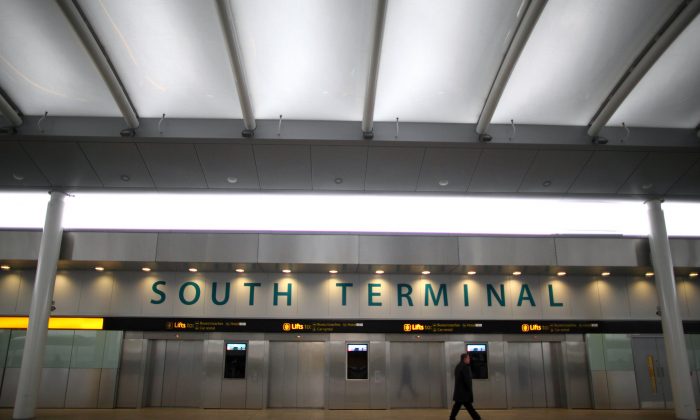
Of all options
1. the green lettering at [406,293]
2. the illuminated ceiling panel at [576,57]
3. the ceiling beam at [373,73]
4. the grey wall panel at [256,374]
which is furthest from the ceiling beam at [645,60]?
the grey wall panel at [256,374]

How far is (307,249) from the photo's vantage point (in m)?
15.0

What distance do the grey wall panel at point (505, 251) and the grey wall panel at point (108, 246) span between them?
371 inches

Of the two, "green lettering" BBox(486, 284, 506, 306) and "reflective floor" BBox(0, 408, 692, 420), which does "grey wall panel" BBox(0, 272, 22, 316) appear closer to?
"reflective floor" BBox(0, 408, 692, 420)

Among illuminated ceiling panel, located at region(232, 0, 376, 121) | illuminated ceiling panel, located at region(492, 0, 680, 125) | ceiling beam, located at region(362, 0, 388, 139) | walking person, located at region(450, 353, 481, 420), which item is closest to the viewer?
ceiling beam, located at region(362, 0, 388, 139)

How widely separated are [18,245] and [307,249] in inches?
339

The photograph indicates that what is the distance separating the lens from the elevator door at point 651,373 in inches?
617

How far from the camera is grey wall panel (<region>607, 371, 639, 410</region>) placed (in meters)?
15.4

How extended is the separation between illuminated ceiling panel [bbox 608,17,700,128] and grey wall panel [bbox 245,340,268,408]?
1191 centimetres

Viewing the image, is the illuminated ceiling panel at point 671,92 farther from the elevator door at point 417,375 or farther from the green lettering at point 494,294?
the elevator door at point 417,375

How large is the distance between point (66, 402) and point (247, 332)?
5.77 m

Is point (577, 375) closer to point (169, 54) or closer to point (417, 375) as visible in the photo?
point (417, 375)

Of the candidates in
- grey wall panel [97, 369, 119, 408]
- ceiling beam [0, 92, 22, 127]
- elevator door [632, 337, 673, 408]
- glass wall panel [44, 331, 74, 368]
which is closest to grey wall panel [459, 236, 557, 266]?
elevator door [632, 337, 673, 408]

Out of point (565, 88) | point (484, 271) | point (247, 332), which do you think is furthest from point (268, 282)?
point (565, 88)

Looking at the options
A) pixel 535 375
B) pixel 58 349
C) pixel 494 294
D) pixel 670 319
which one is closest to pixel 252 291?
pixel 58 349
